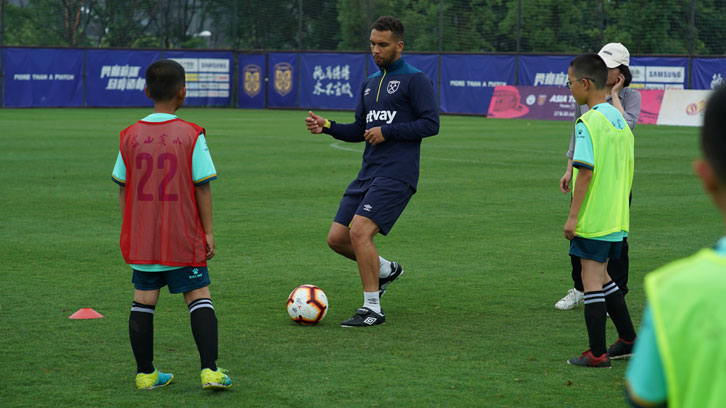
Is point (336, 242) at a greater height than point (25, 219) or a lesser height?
greater

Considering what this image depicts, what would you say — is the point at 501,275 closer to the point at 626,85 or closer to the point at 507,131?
the point at 626,85

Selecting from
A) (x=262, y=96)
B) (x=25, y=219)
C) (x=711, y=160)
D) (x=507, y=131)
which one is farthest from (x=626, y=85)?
(x=262, y=96)

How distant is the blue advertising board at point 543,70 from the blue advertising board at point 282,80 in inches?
440

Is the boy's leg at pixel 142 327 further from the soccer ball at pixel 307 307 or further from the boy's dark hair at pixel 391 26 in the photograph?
the boy's dark hair at pixel 391 26

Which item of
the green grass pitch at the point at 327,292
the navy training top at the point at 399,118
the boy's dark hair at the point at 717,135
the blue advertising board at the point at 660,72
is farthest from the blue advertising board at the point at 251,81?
the boy's dark hair at the point at 717,135

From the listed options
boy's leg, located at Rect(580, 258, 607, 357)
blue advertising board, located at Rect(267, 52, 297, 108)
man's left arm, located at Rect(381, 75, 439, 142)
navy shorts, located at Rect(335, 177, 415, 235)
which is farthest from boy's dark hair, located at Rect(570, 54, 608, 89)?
blue advertising board, located at Rect(267, 52, 297, 108)

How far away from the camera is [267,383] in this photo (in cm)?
512

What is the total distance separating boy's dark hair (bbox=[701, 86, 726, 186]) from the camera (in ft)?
5.56

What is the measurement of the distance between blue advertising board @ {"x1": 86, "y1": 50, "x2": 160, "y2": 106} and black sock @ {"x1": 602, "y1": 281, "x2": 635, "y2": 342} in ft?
127

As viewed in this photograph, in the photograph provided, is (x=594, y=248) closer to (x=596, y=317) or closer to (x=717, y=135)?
(x=596, y=317)

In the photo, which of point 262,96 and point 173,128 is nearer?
point 173,128

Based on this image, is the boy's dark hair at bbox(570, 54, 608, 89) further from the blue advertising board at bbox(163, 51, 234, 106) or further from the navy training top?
the blue advertising board at bbox(163, 51, 234, 106)

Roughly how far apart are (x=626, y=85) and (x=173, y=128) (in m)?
3.28

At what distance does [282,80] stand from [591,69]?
40523 mm
